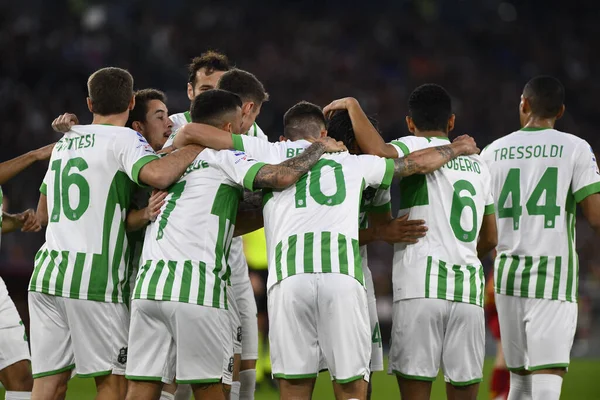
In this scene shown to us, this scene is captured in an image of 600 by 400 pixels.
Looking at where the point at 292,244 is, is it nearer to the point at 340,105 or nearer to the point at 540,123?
the point at 340,105

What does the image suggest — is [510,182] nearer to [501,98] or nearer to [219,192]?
[219,192]

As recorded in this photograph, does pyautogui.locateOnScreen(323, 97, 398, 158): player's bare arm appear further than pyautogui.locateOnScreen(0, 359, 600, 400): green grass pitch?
No

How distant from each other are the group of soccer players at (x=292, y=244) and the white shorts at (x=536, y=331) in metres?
0.01

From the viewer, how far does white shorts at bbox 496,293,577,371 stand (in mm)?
6453

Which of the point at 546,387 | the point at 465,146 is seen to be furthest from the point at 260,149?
the point at 546,387

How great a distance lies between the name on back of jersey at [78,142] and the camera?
233 inches

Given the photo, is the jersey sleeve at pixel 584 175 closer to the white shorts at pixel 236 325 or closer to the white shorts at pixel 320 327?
the white shorts at pixel 320 327

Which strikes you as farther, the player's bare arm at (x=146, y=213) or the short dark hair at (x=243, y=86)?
the short dark hair at (x=243, y=86)

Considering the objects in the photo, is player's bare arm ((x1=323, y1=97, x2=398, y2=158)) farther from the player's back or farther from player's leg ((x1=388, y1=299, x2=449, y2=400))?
player's leg ((x1=388, y1=299, x2=449, y2=400))

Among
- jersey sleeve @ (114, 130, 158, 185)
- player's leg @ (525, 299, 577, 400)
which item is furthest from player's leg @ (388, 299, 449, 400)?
jersey sleeve @ (114, 130, 158, 185)

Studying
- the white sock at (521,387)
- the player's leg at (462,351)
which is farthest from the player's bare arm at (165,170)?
the white sock at (521,387)

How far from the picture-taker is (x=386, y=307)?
1600 centimetres

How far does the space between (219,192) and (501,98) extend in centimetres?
1645

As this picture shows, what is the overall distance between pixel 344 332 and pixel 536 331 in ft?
5.83
